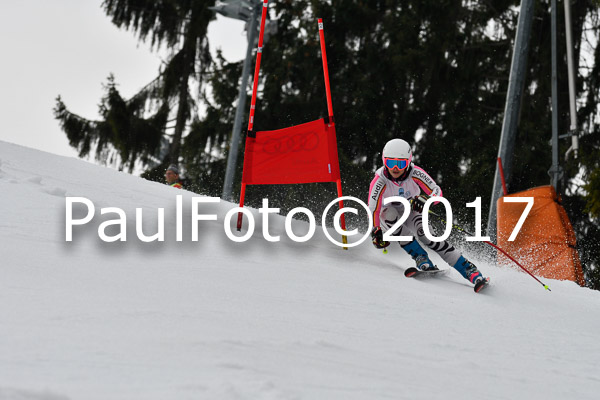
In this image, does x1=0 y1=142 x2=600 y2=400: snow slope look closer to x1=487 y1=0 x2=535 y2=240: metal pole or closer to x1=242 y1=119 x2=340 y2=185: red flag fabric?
x1=242 y1=119 x2=340 y2=185: red flag fabric

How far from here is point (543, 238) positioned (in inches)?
309

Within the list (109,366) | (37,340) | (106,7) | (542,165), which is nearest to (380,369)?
(109,366)

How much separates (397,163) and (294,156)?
1.01 meters

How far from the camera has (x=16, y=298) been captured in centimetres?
290

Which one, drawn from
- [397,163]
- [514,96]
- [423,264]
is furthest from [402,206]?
[514,96]

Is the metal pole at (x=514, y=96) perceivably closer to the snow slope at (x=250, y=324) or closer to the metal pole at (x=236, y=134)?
the snow slope at (x=250, y=324)

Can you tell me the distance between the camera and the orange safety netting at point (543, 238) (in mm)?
7617

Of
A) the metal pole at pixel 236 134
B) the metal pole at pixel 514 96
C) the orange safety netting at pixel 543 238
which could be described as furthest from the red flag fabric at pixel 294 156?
the metal pole at pixel 236 134

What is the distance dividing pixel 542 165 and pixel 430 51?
4248 millimetres

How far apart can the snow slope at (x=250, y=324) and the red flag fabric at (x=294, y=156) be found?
0.64 meters

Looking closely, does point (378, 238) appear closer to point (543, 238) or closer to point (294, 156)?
point (294, 156)

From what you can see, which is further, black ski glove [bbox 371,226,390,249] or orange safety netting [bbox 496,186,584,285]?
orange safety netting [bbox 496,186,584,285]

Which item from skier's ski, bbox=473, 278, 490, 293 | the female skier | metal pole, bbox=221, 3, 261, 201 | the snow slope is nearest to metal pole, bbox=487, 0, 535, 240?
the snow slope

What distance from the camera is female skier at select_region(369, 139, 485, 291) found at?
553 cm
